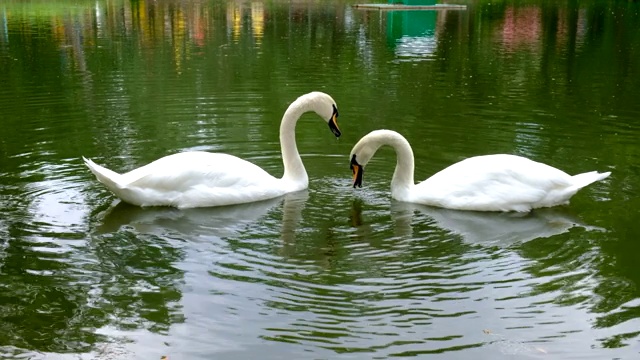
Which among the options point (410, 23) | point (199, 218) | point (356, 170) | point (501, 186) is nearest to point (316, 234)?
point (199, 218)

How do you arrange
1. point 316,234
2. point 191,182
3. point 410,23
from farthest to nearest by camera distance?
point 410,23
point 191,182
point 316,234

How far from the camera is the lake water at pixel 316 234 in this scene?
5.77m

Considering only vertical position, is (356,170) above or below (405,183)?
above

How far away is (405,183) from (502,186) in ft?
3.75

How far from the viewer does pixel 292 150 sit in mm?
9836

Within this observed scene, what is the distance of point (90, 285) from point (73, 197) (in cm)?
280

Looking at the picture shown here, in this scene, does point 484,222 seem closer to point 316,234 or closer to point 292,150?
Answer: point 316,234

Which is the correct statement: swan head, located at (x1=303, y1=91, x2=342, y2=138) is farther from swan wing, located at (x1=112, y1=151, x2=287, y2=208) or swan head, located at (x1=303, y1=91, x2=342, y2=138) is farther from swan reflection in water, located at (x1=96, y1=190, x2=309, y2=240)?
swan wing, located at (x1=112, y1=151, x2=287, y2=208)

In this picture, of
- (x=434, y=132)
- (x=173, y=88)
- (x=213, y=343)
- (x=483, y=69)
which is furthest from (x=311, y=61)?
(x=213, y=343)

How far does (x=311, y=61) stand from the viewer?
23.6 meters

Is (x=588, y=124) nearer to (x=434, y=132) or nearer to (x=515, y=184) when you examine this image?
(x=434, y=132)

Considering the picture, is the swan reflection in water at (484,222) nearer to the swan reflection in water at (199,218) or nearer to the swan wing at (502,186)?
the swan wing at (502,186)

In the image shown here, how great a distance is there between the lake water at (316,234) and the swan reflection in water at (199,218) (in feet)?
0.14

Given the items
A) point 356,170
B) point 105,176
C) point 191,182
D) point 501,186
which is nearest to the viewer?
point 105,176
